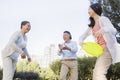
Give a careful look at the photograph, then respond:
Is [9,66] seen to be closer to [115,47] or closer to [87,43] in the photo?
[87,43]

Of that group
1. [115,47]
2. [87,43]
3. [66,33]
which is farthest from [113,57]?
[66,33]

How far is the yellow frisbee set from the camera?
6914 mm

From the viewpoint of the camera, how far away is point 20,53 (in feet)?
30.5

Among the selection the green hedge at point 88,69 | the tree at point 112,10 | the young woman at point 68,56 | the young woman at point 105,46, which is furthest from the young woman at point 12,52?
the tree at point 112,10

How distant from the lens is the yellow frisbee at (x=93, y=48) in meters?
6.91

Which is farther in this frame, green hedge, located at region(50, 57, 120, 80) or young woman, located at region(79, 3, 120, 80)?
green hedge, located at region(50, 57, 120, 80)

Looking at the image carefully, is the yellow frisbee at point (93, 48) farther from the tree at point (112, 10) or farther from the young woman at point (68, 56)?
the tree at point (112, 10)

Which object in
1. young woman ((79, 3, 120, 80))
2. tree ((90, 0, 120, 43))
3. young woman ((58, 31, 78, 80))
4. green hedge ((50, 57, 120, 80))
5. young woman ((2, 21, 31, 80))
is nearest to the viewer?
young woman ((79, 3, 120, 80))

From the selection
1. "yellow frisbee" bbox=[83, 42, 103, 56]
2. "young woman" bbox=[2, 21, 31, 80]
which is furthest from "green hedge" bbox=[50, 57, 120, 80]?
"yellow frisbee" bbox=[83, 42, 103, 56]

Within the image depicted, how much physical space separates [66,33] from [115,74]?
482 cm

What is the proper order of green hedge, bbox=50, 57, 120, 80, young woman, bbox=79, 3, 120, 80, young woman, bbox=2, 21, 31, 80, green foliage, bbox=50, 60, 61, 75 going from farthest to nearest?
green foliage, bbox=50, 60, 61, 75, green hedge, bbox=50, 57, 120, 80, young woman, bbox=2, 21, 31, 80, young woman, bbox=79, 3, 120, 80

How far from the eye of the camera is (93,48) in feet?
23.7

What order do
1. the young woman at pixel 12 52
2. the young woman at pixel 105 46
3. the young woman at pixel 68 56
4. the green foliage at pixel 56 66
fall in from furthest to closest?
the green foliage at pixel 56 66
the young woman at pixel 68 56
the young woman at pixel 12 52
the young woman at pixel 105 46

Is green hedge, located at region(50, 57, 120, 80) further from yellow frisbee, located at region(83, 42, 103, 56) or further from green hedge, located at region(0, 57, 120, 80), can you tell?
yellow frisbee, located at region(83, 42, 103, 56)
